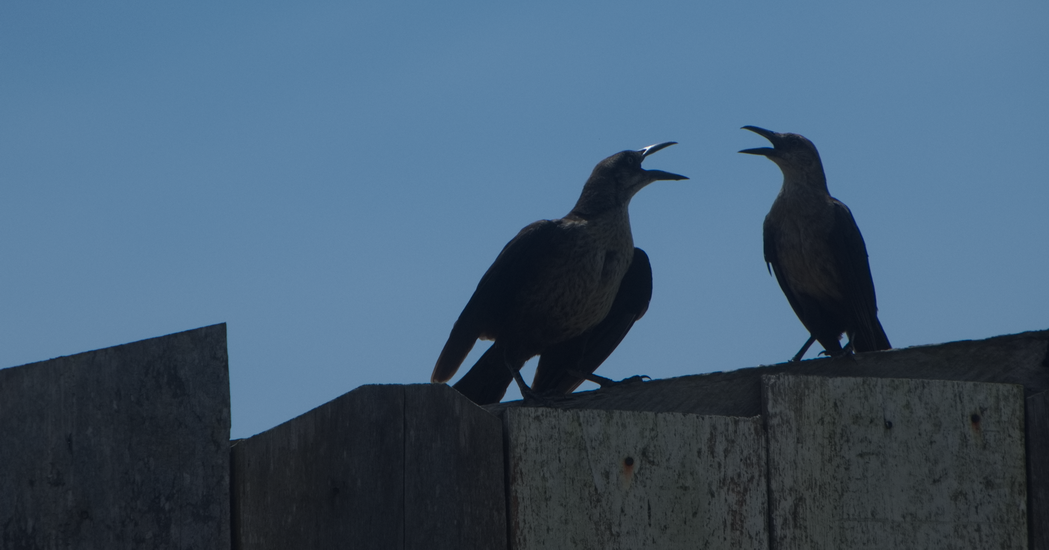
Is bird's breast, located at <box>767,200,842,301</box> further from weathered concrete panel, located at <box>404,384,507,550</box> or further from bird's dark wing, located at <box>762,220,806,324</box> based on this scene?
weathered concrete panel, located at <box>404,384,507,550</box>

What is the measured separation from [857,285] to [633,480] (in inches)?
133

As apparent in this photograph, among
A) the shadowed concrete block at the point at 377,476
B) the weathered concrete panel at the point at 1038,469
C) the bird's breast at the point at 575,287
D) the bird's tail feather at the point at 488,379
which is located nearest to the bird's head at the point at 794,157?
the bird's breast at the point at 575,287

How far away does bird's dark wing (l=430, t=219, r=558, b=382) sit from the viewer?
5328 mm

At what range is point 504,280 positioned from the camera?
548 centimetres

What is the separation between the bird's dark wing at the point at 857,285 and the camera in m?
5.53

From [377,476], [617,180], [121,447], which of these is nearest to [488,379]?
[617,180]

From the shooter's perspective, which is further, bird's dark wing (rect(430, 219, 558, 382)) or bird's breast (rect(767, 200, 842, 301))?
bird's breast (rect(767, 200, 842, 301))

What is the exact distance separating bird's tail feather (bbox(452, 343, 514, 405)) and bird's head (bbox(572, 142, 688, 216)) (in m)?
1.02

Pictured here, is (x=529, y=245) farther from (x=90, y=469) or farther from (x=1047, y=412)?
(x=90, y=469)

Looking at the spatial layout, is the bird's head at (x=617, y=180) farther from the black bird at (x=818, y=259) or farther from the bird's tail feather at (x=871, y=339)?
the bird's tail feather at (x=871, y=339)

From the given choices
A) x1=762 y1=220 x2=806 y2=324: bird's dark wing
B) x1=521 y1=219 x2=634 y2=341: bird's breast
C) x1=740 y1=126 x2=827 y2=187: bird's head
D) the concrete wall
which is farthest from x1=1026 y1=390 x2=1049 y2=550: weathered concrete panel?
x1=740 y1=126 x2=827 y2=187: bird's head

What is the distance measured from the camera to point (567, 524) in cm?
255

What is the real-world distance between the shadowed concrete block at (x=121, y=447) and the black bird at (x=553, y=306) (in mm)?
2773

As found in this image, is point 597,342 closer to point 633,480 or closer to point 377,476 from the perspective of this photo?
point 633,480
